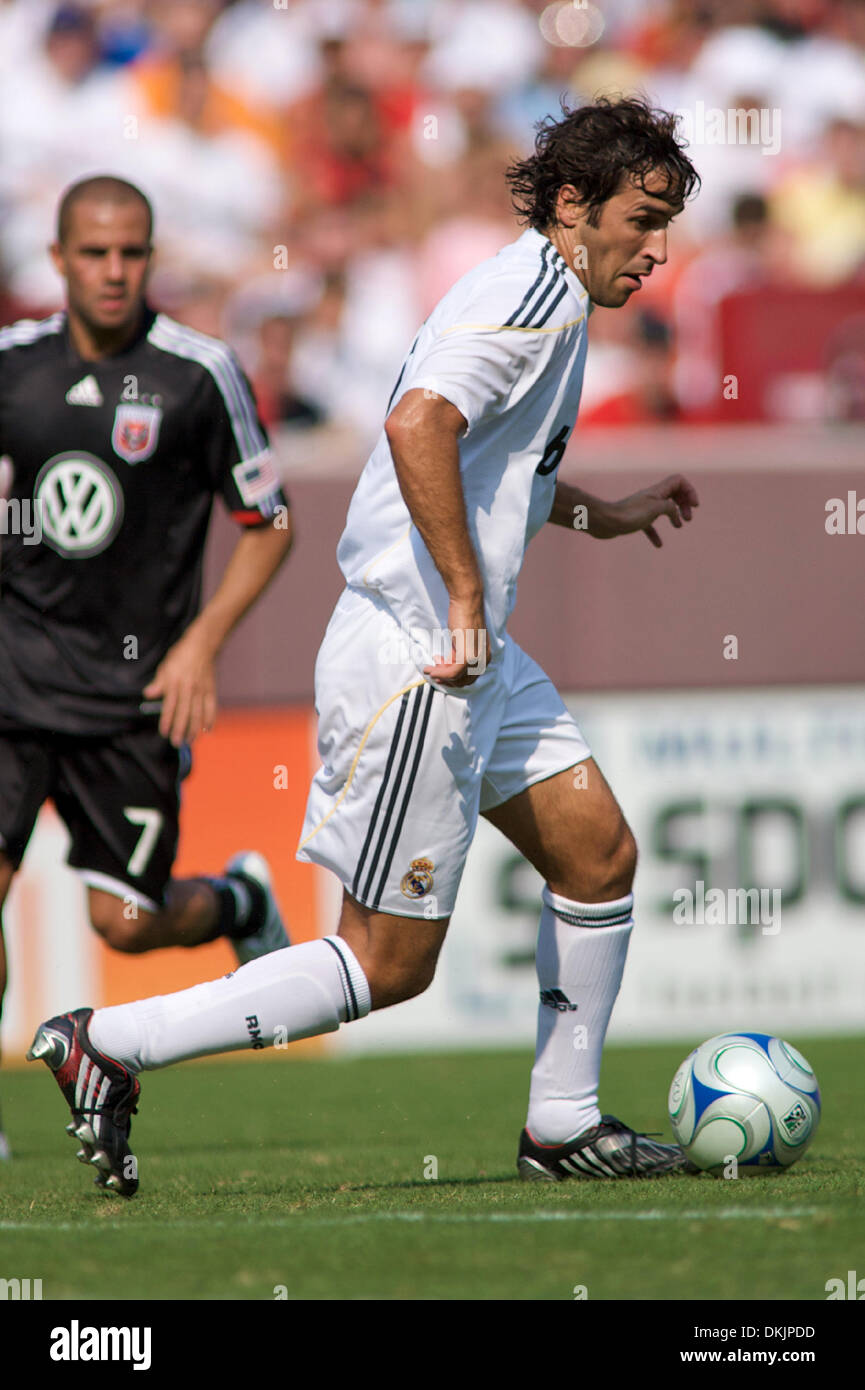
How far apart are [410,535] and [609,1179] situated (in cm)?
152

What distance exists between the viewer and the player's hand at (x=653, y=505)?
4566mm

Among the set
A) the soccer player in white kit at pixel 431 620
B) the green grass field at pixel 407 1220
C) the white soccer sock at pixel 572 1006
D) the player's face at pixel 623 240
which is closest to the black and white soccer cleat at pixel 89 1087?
the soccer player in white kit at pixel 431 620

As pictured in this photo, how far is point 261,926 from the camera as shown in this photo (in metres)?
5.46

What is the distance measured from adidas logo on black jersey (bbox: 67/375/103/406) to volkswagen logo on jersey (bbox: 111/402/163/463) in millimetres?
66

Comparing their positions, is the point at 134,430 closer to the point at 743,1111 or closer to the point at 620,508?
the point at 620,508

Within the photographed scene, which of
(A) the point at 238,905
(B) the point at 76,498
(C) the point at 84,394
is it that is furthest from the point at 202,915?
(C) the point at 84,394

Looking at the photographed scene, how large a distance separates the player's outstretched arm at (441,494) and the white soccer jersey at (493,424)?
0.25ft

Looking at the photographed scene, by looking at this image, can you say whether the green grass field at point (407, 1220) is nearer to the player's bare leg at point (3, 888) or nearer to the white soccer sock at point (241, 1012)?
the white soccer sock at point (241, 1012)

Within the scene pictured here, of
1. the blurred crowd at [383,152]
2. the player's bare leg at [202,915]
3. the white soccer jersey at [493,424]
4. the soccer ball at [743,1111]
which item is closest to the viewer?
the white soccer jersey at [493,424]

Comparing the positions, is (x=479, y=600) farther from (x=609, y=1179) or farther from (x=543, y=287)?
(x=609, y=1179)

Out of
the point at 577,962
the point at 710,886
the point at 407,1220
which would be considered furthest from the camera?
the point at 710,886

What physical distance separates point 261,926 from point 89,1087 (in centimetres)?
169

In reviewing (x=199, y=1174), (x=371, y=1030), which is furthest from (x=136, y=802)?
(x=371, y=1030)

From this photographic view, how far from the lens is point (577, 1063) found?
430 cm
